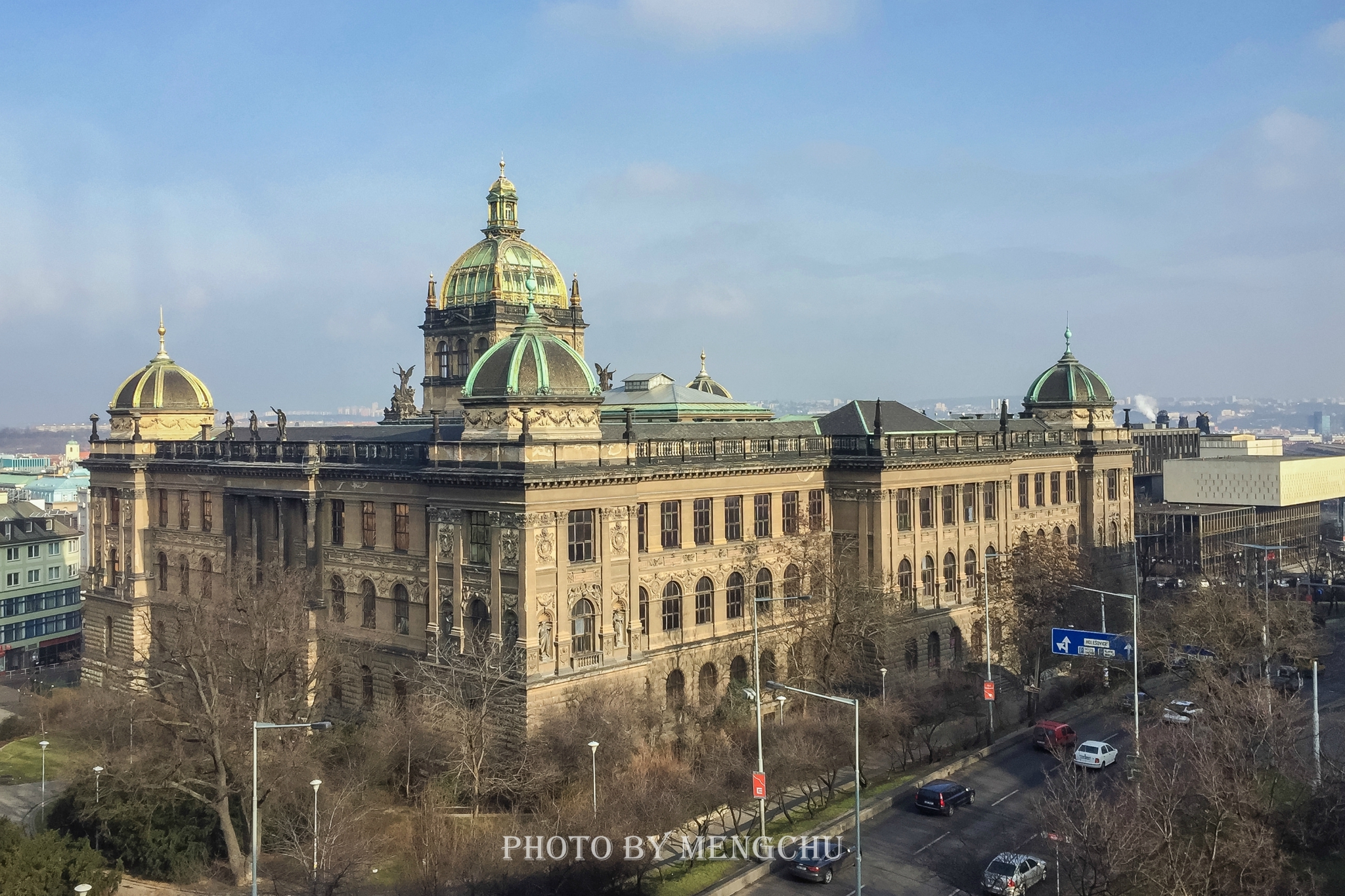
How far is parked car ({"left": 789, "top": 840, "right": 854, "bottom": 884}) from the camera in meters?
42.0

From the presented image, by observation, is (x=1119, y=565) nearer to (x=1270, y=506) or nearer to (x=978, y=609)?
(x=978, y=609)

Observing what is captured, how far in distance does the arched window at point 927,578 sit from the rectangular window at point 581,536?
25.3 meters

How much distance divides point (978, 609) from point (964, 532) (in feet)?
17.6

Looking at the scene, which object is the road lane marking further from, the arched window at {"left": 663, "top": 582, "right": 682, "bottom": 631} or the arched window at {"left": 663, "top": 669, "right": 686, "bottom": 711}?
the arched window at {"left": 663, "top": 582, "right": 682, "bottom": 631}

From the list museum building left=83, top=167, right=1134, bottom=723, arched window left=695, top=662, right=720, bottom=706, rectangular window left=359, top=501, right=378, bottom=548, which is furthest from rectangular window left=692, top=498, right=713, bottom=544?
rectangular window left=359, top=501, right=378, bottom=548

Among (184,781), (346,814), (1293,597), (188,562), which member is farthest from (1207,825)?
(188,562)

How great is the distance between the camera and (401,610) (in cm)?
6231

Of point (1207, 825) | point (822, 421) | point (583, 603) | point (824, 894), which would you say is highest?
point (822, 421)

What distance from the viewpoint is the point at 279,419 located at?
71500mm

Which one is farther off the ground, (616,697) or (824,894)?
(616,697)

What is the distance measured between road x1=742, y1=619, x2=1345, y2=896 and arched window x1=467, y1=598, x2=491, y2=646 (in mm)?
18944

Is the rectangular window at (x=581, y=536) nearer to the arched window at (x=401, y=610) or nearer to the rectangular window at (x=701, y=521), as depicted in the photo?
the rectangular window at (x=701, y=521)

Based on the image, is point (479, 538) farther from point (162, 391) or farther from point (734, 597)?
point (162, 391)

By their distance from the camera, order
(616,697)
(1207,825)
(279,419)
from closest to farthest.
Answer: (1207,825) < (616,697) < (279,419)
